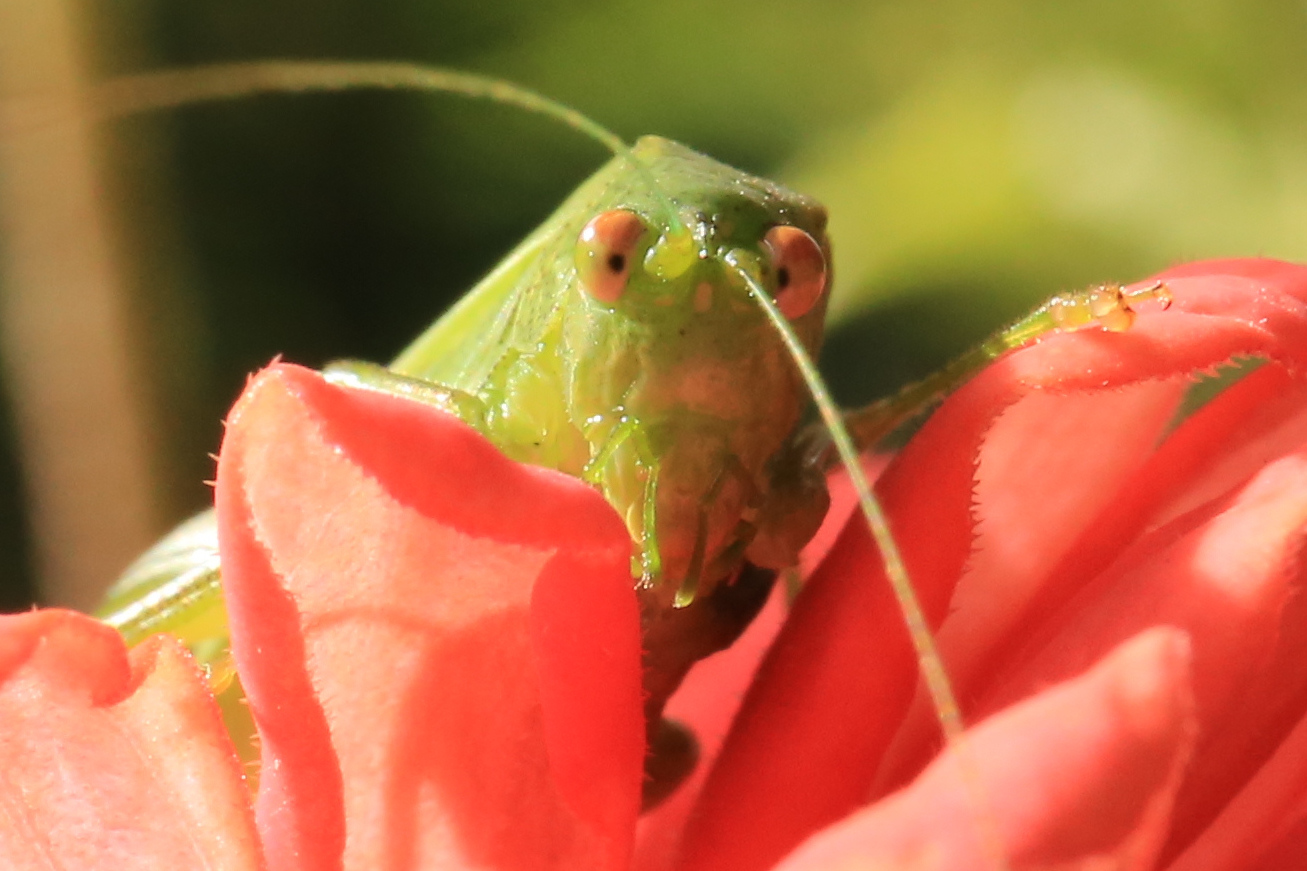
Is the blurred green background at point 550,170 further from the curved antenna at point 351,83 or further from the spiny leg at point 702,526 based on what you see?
the spiny leg at point 702,526

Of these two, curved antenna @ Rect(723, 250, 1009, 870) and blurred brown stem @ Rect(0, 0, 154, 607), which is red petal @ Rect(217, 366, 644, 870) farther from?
blurred brown stem @ Rect(0, 0, 154, 607)

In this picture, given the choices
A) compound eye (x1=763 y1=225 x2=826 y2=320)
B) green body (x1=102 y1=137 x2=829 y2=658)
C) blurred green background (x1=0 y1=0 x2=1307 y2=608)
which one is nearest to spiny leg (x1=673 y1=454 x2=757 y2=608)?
green body (x1=102 y1=137 x2=829 y2=658)

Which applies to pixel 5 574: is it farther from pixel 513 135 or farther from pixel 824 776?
pixel 824 776

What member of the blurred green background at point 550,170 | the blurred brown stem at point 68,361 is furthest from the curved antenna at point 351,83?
the blurred brown stem at point 68,361

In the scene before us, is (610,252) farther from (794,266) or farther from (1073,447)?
(1073,447)

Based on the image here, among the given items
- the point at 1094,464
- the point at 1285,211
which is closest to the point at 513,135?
the point at 1285,211

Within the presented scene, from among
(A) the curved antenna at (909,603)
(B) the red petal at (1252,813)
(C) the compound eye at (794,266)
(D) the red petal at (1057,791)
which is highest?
(C) the compound eye at (794,266)
